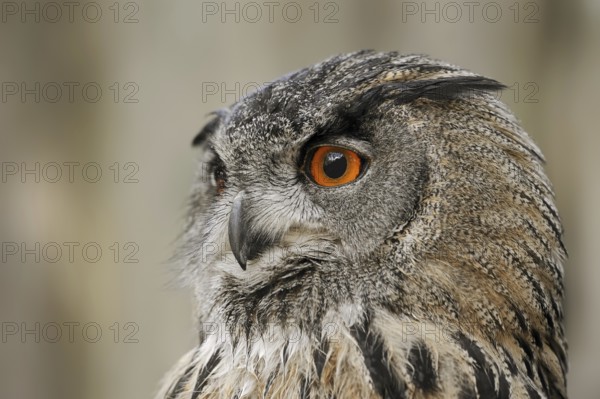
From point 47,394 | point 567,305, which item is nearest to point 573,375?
point 567,305

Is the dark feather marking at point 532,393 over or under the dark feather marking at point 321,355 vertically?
under

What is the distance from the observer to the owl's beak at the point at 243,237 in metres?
1.42

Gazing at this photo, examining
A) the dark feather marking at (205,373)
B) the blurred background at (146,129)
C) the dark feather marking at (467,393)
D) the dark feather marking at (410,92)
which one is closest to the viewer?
the dark feather marking at (467,393)

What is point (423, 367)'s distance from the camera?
127 centimetres

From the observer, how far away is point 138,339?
9.27 feet

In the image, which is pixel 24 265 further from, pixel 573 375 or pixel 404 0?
pixel 573 375

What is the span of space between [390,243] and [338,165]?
7.7 inches

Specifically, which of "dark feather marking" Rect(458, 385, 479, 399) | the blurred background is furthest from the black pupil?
the blurred background

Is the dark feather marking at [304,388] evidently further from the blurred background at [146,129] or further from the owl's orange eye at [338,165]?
the blurred background at [146,129]

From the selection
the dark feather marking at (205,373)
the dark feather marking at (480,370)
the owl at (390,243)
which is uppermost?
the owl at (390,243)

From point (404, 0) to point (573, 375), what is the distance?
5.22 feet

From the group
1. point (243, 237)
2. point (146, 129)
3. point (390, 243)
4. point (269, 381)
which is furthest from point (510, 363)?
point (146, 129)

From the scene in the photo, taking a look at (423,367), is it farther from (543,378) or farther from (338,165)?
(338,165)

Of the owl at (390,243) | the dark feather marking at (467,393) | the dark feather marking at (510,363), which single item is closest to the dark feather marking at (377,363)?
the owl at (390,243)
